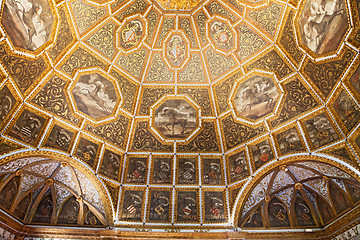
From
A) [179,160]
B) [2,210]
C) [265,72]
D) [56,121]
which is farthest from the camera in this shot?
[179,160]

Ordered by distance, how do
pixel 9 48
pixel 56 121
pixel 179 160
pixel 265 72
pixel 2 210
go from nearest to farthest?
1. pixel 9 48
2. pixel 2 210
3. pixel 56 121
4. pixel 265 72
5. pixel 179 160

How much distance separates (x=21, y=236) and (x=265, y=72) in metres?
13.7

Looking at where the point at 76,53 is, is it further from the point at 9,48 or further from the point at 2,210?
the point at 2,210

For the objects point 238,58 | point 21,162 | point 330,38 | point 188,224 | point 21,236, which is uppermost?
point 238,58

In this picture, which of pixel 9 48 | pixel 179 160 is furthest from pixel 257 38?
pixel 9 48

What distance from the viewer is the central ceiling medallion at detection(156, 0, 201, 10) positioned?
16.2 metres

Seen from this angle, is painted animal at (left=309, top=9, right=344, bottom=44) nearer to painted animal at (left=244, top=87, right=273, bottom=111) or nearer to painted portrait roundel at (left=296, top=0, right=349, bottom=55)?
painted portrait roundel at (left=296, top=0, right=349, bottom=55)

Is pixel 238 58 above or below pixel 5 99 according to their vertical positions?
above

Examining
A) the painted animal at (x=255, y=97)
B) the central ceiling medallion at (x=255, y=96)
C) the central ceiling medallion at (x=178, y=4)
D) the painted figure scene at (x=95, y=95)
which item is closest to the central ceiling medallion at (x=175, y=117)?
the central ceiling medallion at (x=255, y=96)

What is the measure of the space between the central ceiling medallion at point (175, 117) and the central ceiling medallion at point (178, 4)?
467cm

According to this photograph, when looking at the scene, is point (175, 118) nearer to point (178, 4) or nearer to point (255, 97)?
point (255, 97)

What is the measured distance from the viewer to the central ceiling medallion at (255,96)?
15.8m

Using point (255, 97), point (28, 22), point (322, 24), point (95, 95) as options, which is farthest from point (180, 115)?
point (28, 22)

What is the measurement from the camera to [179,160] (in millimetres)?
17328
